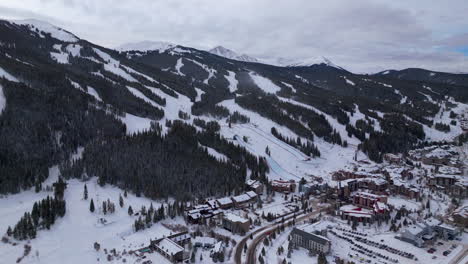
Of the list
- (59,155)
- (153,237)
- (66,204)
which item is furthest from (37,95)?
(153,237)

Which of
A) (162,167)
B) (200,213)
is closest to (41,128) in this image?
(162,167)

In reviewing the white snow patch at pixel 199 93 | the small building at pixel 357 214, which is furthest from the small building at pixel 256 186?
the white snow patch at pixel 199 93

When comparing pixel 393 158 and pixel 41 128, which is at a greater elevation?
pixel 41 128

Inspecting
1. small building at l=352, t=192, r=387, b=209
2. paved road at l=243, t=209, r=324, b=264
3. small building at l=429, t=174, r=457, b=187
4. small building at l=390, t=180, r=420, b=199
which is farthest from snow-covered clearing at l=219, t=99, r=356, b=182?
paved road at l=243, t=209, r=324, b=264

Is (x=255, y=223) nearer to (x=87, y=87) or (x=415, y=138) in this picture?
(x=87, y=87)

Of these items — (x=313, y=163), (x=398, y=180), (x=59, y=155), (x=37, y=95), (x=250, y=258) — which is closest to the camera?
(x=250, y=258)

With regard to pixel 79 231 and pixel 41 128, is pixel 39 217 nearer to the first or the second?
pixel 79 231

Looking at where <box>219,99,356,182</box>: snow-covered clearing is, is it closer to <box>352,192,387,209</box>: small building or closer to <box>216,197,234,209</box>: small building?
<box>352,192,387,209</box>: small building
